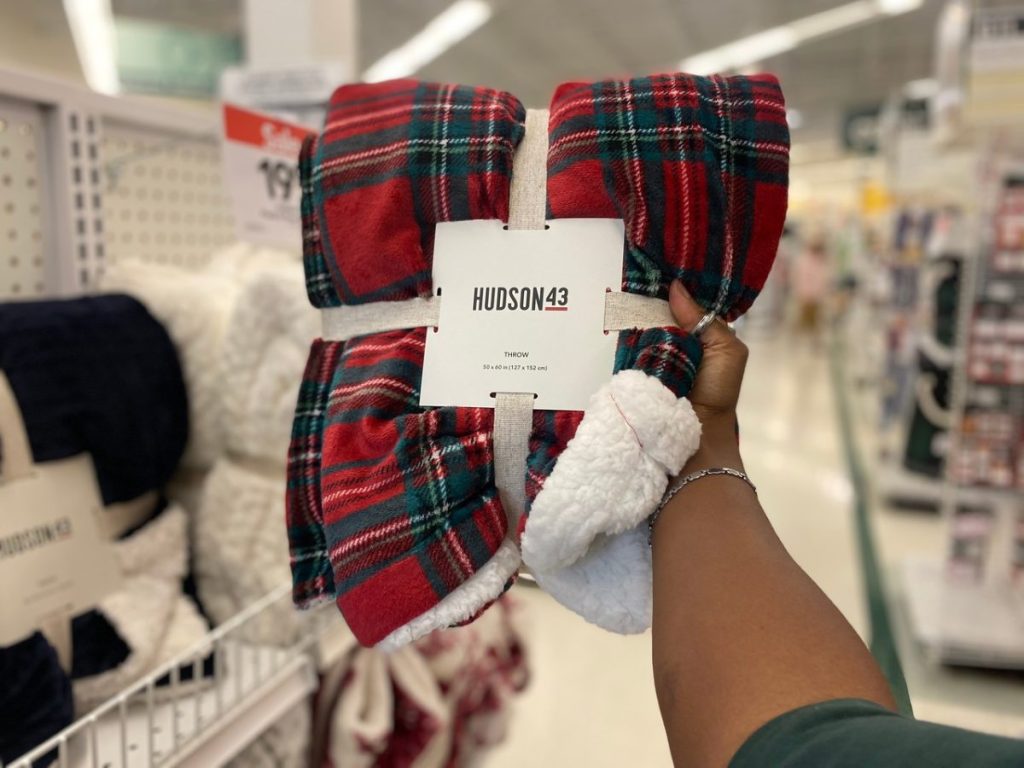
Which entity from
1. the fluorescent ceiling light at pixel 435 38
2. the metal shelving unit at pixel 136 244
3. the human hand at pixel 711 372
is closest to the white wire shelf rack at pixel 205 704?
the metal shelving unit at pixel 136 244

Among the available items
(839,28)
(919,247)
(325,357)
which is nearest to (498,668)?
(325,357)

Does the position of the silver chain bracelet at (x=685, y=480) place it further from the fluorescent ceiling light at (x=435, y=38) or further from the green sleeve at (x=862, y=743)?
the fluorescent ceiling light at (x=435, y=38)

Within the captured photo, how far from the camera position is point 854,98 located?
36.0ft

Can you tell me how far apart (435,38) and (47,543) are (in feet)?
24.3

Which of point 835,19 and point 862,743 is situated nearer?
point 862,743

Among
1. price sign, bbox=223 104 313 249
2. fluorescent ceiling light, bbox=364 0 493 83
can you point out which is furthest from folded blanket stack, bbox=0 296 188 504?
A: fluorescent ceiling light, bbox=364 0 493 83

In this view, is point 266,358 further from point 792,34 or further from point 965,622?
point 792,34

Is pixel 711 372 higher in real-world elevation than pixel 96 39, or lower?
lower

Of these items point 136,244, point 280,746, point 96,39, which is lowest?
point 280,746

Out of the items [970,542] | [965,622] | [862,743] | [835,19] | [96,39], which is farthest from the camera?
[835,19]

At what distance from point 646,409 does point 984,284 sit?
226 centimetres

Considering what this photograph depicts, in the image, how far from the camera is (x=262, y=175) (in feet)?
2.94

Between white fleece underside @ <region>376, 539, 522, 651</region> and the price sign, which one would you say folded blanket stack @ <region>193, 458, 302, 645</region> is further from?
white fleece underside @ <region>376, 539, 522, 651</region>

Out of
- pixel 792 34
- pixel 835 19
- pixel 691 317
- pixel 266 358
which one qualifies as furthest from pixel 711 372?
pixel 792 34
